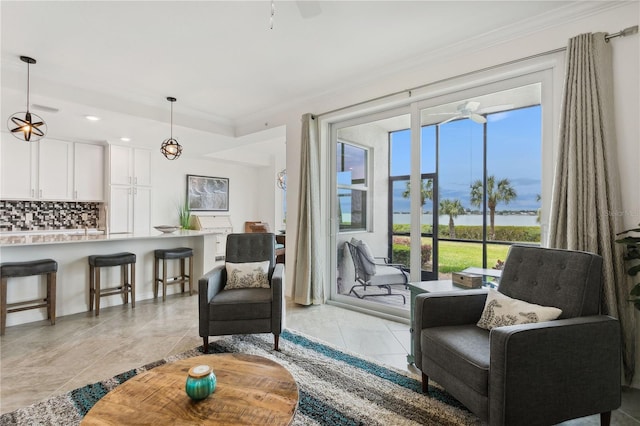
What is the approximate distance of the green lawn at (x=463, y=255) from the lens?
10.0 feet

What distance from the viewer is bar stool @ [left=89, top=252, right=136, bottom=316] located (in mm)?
3686

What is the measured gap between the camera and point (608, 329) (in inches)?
65.1

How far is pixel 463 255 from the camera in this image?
3.26 metres

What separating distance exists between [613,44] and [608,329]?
1983mm

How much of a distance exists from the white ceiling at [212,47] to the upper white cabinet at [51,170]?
1.11 metres

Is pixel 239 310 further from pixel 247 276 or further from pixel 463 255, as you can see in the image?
pixel 463 255

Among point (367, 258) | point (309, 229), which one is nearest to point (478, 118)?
point (367, 258)

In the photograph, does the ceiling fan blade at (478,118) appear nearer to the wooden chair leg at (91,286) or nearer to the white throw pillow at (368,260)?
the white throw pillow at (368,260)

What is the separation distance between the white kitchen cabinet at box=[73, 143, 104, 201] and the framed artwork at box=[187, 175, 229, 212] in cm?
178

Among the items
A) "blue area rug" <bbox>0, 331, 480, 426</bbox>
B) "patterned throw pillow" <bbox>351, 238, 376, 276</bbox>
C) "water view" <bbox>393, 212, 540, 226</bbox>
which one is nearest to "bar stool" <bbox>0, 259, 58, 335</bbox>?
"blue area rug" <bbox>0, 331, 480, 426</bbox>

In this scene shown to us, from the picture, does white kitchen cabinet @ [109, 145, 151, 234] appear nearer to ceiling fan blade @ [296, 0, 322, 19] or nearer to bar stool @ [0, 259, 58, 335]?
bar stool @ [0, 259, 58, 335]

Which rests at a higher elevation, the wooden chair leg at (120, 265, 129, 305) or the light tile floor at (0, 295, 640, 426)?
the wooden chair leg at (120, 265, 129, 305)

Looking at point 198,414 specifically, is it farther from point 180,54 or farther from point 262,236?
point 180,54

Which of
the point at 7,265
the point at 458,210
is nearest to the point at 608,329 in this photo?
the point at 458,210
